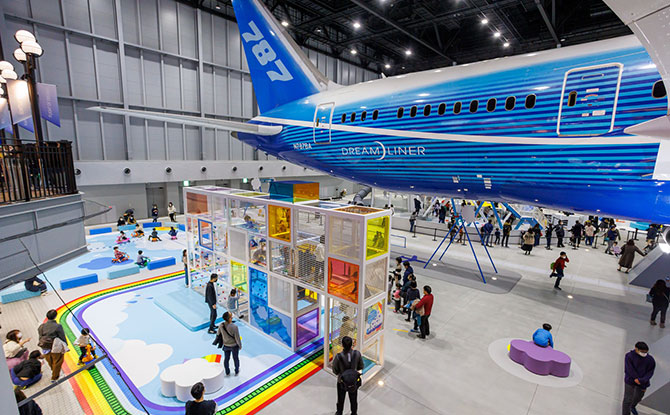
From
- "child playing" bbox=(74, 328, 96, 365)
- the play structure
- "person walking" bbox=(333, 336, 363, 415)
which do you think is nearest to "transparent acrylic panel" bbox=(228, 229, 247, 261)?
the play structure

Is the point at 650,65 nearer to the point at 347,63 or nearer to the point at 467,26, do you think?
the point at 467,26

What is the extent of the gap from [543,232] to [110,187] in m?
30.6

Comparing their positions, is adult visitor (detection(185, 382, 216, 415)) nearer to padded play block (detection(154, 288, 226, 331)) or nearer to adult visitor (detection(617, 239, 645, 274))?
padded play block (detection(154, 288, 226, 331))

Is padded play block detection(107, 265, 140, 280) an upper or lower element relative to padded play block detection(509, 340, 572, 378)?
lower

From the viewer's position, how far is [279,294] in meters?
8.68

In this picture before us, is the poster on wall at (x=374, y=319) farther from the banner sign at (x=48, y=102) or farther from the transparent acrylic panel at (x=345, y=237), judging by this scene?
the banner sign at (x=48, y=102)

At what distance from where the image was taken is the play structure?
279 inches

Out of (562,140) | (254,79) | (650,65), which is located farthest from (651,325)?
(254,79)

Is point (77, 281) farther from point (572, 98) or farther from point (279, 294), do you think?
point (572, 98)

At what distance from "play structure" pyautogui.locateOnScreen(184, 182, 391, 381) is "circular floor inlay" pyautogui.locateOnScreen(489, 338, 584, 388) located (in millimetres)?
3085

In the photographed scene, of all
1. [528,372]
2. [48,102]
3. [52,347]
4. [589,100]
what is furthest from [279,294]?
[589,100]

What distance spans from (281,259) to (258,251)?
1.00m

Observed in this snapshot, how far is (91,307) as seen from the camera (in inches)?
416

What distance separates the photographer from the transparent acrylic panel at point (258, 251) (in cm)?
896
